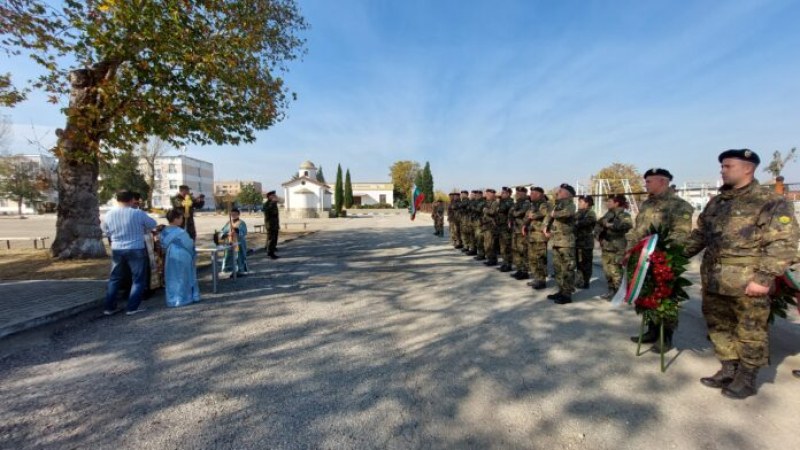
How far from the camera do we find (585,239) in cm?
691

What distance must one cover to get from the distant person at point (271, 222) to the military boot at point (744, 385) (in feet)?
32.7

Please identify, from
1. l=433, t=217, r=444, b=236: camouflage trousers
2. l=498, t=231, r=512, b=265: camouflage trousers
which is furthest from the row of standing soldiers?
l=433, t=217, r=444, b=236: camouflage trousers

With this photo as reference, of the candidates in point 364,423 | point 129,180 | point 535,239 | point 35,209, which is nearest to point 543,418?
point 364,423

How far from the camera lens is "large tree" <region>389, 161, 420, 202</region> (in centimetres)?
7428

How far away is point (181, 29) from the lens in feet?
23.0

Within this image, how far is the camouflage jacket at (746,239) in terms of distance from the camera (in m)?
2.74

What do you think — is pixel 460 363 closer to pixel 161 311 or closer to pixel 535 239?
pixel 535 239

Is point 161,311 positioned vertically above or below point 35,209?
below

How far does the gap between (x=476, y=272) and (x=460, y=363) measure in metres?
4.94

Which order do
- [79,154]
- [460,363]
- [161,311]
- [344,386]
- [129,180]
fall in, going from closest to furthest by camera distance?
[344,386] → [460,363] → [161,311] → [79,154] → [129,180]

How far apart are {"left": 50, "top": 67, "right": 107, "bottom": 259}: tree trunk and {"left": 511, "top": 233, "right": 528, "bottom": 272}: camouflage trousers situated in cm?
945

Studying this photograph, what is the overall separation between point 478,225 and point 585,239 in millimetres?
3664

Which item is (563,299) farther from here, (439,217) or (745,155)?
(439,217)

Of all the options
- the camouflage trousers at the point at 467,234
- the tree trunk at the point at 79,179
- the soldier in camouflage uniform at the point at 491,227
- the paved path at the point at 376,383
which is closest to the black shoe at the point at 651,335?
the paved path at the point at 376,383
